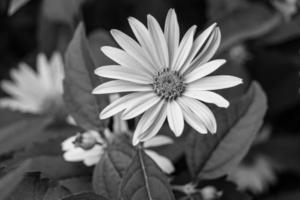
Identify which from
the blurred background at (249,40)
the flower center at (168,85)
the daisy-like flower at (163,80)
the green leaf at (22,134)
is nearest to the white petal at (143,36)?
the daisy-like flower at (163,80)

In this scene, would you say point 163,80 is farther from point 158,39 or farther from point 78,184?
point 78,184

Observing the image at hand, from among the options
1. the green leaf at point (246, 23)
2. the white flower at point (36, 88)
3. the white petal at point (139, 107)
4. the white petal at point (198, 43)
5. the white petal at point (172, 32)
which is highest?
the white flower at point (36, 88)

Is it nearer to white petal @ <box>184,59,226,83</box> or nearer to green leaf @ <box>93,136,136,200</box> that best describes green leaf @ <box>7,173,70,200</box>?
green leaf @ <box>93,136,136,200</box>

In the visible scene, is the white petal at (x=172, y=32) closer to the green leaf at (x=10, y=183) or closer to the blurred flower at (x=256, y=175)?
the green leaf at (x=10, y=183)

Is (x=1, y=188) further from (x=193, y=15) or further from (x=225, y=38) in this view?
(x=193, y=15)

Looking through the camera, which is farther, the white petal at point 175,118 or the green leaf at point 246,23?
the green leaf at point 246,23

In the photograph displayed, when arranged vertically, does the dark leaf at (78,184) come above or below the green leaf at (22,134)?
below

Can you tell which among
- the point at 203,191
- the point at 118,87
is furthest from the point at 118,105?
the point at 203,191
